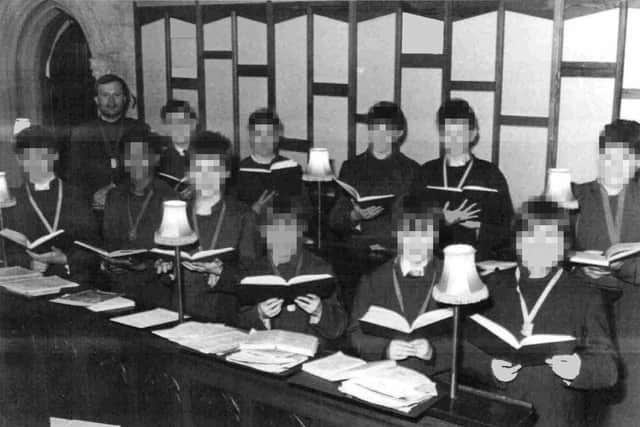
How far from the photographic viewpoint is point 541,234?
2490 millimetres

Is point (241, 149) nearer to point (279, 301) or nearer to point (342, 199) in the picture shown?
point (342, 199)

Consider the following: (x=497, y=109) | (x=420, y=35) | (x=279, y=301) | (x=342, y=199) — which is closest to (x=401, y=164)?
(x=342, y=199)

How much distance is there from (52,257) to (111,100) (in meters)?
1.77

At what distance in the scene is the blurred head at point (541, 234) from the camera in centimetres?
246

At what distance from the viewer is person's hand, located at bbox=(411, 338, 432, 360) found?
2.54 meters

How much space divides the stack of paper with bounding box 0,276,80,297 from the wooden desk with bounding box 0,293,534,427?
47 millimetres

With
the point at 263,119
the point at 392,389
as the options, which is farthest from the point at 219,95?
the point at 392,389

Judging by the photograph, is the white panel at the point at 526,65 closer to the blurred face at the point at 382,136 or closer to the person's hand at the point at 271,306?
the blurred face at the point at 382,136

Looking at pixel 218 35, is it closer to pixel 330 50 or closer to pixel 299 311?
pixel 330 50

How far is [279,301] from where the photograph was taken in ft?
9.44

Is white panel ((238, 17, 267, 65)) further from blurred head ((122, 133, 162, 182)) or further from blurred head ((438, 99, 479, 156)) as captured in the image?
blurred head ((438, 99, 479, 156))

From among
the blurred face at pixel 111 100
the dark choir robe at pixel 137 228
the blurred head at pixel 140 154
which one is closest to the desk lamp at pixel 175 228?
the dark choir robe at pixel 137 228

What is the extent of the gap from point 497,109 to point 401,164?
99 cm

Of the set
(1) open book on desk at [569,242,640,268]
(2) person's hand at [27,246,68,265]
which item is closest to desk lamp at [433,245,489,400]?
(1) open book on desk at [569,242,640,268]
